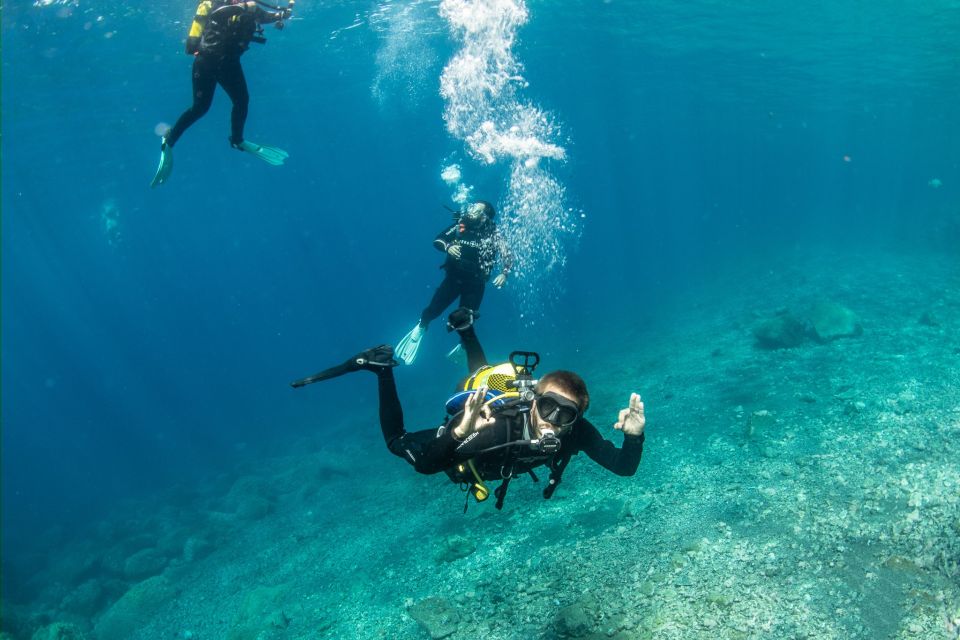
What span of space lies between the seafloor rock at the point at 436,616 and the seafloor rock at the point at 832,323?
1184cm

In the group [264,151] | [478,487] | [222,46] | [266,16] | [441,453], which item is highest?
[266,16]

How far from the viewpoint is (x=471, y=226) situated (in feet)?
29.6

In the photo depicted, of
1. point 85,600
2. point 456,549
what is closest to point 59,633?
point 85,600

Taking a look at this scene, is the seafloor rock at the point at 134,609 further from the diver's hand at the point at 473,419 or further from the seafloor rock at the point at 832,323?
the seafloor rock at the point at 832,323

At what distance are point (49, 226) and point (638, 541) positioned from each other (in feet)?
164

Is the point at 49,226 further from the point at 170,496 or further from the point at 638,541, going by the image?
the point at 638,541

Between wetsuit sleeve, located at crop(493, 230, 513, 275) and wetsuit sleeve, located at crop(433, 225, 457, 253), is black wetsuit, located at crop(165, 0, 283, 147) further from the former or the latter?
wetsuit sleeve, located at crop(493, 230, 513, 275)

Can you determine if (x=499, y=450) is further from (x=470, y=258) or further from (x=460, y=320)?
(x=470, y=258)

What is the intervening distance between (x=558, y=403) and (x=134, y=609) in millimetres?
11433

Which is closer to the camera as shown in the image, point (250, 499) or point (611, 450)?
point (611, 450)

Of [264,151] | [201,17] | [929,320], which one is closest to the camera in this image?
[201,17]

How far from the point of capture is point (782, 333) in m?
13.2

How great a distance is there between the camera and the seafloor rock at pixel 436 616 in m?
5.51

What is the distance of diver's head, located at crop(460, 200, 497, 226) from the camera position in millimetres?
8930
